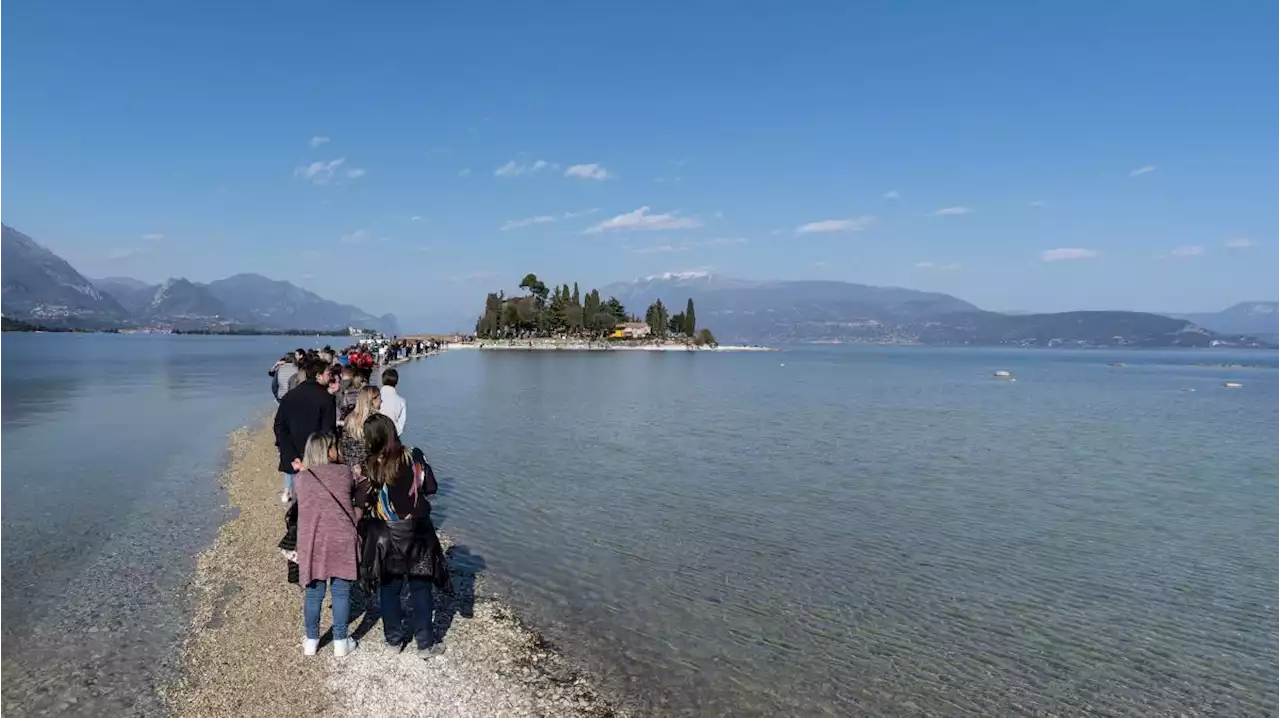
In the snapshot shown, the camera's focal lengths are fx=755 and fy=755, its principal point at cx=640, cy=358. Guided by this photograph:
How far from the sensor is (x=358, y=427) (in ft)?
27.3

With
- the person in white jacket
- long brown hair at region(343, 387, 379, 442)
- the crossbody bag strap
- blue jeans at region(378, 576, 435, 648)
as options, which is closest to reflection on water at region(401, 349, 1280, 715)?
blue jeans at region(378, 576, 435, 648)

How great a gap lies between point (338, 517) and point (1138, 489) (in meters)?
20.6

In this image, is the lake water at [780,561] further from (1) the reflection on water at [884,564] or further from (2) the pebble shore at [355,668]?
(2) the pebble shore at [355,668]

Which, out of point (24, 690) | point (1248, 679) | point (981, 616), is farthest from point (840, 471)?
point (24, 690)

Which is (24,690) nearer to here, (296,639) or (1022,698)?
(296,639)

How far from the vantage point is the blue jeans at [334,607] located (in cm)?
752

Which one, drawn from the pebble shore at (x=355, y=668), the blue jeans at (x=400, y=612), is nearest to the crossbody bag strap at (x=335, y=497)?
the blue jeans at (x=400, y=612)

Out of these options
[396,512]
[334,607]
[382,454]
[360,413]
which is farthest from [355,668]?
[360,413]

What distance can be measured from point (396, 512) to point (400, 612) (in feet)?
5.34

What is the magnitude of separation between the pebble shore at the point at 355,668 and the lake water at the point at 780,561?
0.43 m

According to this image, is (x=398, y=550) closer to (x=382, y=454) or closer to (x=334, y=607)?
(x=382, y=454)

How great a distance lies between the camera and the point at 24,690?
7.25 m

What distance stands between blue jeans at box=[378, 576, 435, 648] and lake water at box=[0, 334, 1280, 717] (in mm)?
1788

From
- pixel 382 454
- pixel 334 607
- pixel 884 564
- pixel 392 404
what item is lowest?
pixel 884 564
